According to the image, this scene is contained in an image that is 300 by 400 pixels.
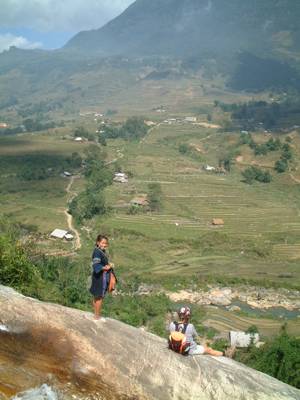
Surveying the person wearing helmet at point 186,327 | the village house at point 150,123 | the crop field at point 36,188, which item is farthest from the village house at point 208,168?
the person wearing helmet at point 186,327

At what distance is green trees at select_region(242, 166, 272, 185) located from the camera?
80.4 m

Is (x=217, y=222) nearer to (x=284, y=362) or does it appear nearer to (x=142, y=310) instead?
(x=142, y=310)

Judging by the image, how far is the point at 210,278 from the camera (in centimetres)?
4444

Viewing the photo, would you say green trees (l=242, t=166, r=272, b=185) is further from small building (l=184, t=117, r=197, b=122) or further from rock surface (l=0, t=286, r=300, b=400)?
rock surface (l=0, t=286, r=300, b=400)

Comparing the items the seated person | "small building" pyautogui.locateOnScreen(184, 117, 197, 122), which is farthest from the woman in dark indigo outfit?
"small building" pyautogui.locateOnScreen(184, 117, 197, 122)

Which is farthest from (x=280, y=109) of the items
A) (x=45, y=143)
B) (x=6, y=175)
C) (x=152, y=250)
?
(x=152, y=250)

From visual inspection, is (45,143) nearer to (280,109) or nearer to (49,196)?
(49,196)

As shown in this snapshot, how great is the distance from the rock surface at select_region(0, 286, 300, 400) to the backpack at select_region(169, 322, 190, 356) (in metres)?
0.13

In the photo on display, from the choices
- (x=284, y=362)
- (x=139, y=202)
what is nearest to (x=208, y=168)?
(x=139, y=202)

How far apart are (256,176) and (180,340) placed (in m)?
74.6

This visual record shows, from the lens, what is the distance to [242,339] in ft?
103

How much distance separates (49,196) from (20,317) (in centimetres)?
6014

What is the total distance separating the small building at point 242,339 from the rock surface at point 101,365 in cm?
2222

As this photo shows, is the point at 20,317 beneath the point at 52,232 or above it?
above
